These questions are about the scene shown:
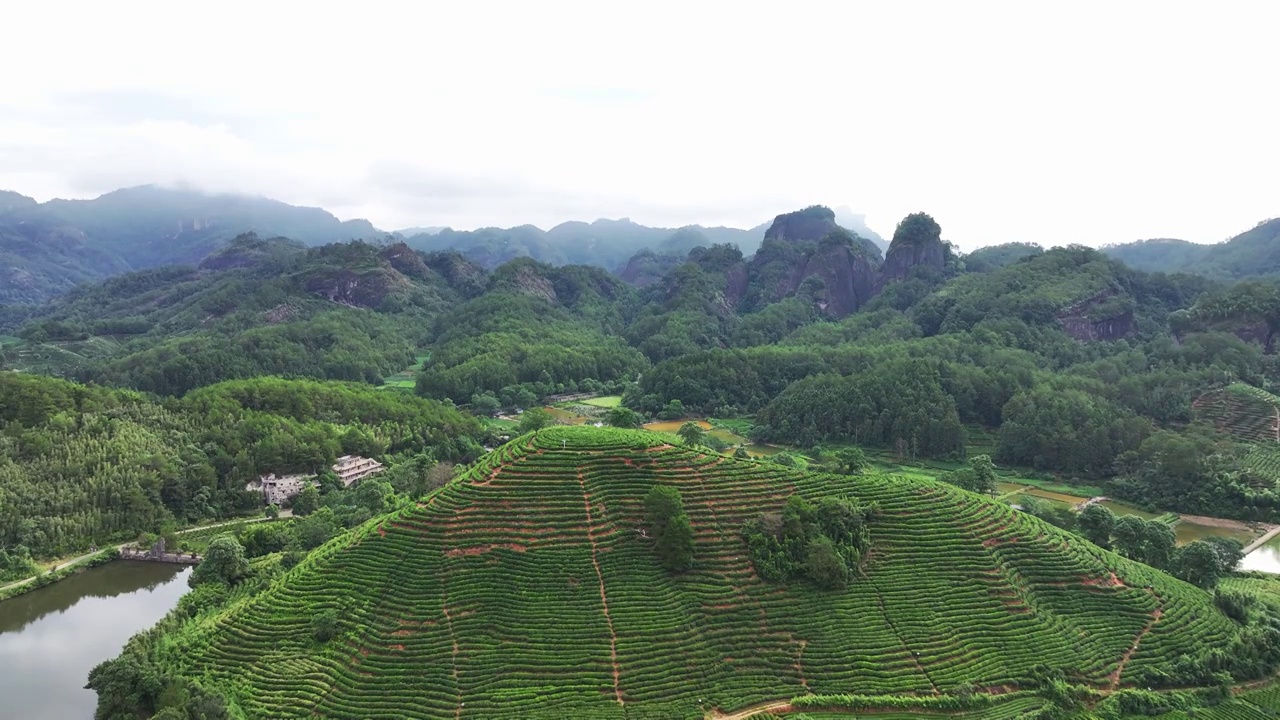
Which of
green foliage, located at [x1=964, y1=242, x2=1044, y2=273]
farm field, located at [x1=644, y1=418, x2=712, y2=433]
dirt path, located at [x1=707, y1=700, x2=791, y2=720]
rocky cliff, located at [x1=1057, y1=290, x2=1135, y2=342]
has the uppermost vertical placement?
green foliage, located at [x1=964, y1=242, x2=1044, y2=273]

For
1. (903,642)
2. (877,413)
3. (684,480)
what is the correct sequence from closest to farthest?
(903,642) → (684,480) → (877,413)

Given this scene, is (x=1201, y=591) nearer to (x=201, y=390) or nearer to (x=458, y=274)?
(x=201, y=390)

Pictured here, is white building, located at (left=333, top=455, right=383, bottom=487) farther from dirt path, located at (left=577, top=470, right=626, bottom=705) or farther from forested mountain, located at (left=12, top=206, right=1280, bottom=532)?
dirt path, located at (left=577, top=470, right=626, bottom=705)

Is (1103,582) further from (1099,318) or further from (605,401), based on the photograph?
(1099,318)

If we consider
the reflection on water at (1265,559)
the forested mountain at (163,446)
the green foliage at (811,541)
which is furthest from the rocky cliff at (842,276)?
the green foliage at (811,541)

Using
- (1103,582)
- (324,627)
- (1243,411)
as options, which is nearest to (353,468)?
(324,627)

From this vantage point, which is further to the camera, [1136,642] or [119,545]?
[119,545]

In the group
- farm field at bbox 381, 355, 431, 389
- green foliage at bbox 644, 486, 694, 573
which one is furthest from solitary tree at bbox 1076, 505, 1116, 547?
farm field at bbox 381, 355, 431, 389
